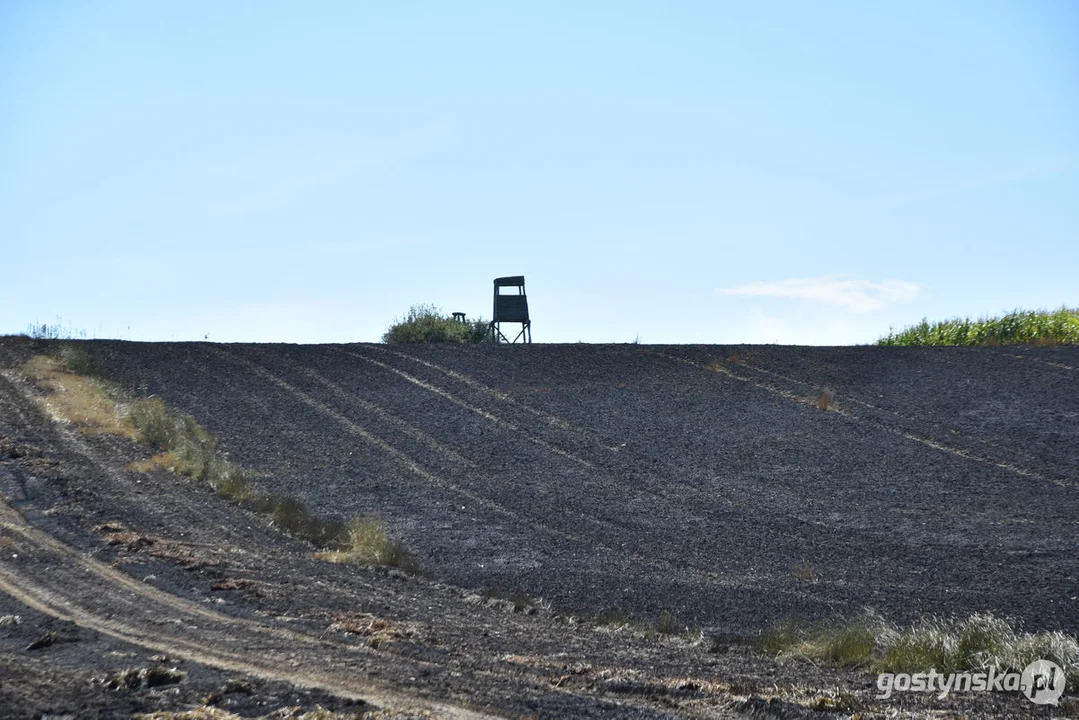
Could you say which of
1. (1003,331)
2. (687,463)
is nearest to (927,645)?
(687,463)

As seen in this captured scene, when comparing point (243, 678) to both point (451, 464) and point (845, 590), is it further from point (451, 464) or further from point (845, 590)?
point (451, 464)

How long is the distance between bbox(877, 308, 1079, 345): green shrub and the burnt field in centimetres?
362

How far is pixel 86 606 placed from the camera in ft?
32.6

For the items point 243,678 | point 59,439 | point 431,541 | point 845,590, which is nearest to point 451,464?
point 431,541

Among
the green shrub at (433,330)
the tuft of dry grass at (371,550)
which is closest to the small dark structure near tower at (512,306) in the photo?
the green shrub at (433,330)

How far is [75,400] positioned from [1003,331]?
24.6 m

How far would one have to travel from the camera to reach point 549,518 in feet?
52.8

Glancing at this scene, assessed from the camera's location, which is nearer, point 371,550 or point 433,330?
point 371,550

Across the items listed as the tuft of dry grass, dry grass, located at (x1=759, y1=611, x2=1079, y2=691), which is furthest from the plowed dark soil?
dry grass, located at (x1=759, y1=611, x2=1079, y2=691)

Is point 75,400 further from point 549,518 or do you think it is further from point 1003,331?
point 1003,331

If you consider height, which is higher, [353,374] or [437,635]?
[353,374]

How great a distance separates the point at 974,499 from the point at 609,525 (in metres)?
6.09

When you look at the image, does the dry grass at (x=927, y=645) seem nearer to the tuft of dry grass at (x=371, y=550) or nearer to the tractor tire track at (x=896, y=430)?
the tuft of dry grass at (x=371, y=550)

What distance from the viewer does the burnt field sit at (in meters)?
12.8
